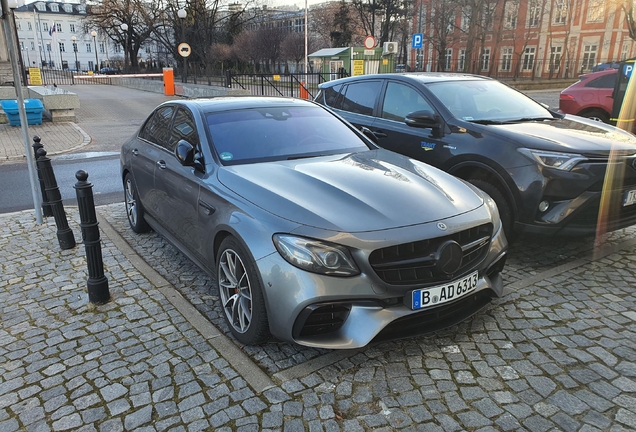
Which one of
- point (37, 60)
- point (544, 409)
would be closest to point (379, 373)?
point (544, 409)

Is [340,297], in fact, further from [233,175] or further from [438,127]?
[438,127]

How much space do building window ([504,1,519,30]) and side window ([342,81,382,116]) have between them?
173 ft

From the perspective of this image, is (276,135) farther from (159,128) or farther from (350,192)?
(159,128)

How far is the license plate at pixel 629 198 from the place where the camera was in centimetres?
461

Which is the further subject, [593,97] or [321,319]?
[593,97]

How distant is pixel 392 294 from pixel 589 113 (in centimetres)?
1198

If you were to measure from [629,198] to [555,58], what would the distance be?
2103 inches

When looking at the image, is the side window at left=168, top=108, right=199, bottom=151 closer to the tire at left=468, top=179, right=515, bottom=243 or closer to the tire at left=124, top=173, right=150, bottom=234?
the tire at left=124, top=173, right=150, bottom=234

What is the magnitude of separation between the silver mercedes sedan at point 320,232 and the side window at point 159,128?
0.46 meters

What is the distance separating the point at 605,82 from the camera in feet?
39.8

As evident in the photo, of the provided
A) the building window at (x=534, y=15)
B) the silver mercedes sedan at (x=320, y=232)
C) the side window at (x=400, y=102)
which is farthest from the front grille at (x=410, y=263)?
the building window at (x=534, y=15)

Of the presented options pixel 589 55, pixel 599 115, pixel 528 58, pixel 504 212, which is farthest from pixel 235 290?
pixel 528 58

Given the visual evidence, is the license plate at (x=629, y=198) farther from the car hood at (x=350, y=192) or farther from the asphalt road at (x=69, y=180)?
the asphalt road at (x=69, y=180)

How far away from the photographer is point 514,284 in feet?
14.3
